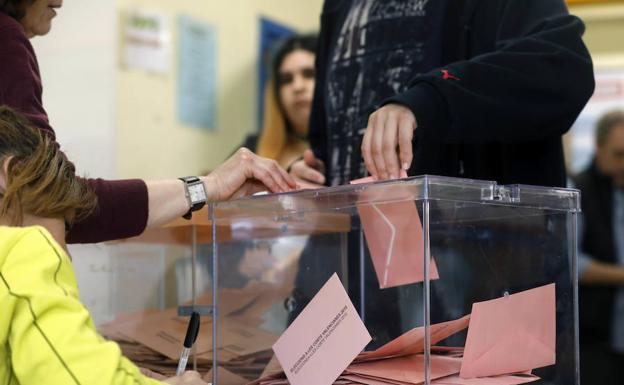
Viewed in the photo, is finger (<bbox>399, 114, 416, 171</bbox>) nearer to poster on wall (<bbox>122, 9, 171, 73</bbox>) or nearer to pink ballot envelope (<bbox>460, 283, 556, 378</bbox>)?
pink ballot envelope (<bbox>460, 283, 556, 378</bbox>)

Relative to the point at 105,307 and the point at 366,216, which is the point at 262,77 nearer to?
the point at 105,307

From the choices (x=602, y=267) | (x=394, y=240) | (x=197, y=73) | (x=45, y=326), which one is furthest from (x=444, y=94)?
(x=197, y=73)

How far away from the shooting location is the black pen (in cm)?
124

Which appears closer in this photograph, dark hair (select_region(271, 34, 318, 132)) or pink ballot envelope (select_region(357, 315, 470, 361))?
pink ballot envelope (select_region(357, 315, 470, 361))

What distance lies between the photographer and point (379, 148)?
3.71 feet

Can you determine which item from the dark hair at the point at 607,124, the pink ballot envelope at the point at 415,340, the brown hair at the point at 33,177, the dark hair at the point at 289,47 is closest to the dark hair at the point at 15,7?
the brown hair at the point at 33,177

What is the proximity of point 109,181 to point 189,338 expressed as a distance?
0.23 metres

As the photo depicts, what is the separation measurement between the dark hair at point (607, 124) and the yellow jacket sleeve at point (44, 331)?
290cm

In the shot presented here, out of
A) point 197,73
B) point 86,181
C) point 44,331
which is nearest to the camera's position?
point 44,331

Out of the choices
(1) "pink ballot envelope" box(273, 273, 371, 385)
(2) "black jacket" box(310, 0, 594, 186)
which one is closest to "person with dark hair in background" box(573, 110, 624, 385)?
(2) "black jacket" box(310, 0, 594, 186)

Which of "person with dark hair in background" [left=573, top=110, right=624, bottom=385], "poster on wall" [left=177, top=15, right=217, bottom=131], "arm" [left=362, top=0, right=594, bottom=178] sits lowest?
"person with dark hair in background" [left=573, top=110, right=624, bottom=385]

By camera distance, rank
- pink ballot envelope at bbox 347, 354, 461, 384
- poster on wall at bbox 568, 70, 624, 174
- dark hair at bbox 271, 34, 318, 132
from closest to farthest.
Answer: pink ballot envelope at bbox 347, 354, 461, 384
dark hair at bbox 271, 34, 318, 132
poster on wall at bbox 568, 70, 624, 174

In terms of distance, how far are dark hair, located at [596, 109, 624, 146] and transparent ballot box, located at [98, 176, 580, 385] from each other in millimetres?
2354

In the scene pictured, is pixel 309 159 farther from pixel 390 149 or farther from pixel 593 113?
pixel 593 113
